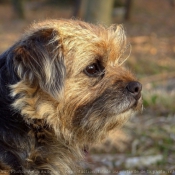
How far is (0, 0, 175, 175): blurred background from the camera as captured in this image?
17.1 feet

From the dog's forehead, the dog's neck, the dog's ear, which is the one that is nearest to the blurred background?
the dog's forehead

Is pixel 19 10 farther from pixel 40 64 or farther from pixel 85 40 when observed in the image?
pixel 40 64

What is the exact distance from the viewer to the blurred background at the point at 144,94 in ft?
17.1

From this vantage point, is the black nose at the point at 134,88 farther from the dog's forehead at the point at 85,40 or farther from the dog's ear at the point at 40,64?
the dog's ear at the point at 40,64

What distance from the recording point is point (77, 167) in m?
3.64

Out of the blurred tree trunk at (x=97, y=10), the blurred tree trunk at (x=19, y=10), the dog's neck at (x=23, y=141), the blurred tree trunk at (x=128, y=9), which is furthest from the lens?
the blurred tree trunk at (x=19, y=10)

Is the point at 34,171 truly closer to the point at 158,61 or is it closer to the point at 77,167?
the point at 77,167

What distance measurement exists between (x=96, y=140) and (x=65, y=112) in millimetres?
492

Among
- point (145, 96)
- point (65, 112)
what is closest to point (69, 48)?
point (65, 112)

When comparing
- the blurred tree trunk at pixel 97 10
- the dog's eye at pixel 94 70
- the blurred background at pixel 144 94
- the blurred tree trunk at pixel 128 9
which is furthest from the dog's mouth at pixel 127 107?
the blurred tree trunk at pixel 128 9

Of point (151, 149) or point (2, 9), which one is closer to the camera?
point (151, 149)

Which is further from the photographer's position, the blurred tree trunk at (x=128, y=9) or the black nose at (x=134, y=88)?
the blurred tree trunk at (x=128, y=9)

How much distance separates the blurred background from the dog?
123 cm

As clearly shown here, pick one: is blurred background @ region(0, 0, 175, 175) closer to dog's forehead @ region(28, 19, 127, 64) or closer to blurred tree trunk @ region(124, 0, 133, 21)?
blurred tree trunk @ region(124, 0, 133, 21)
